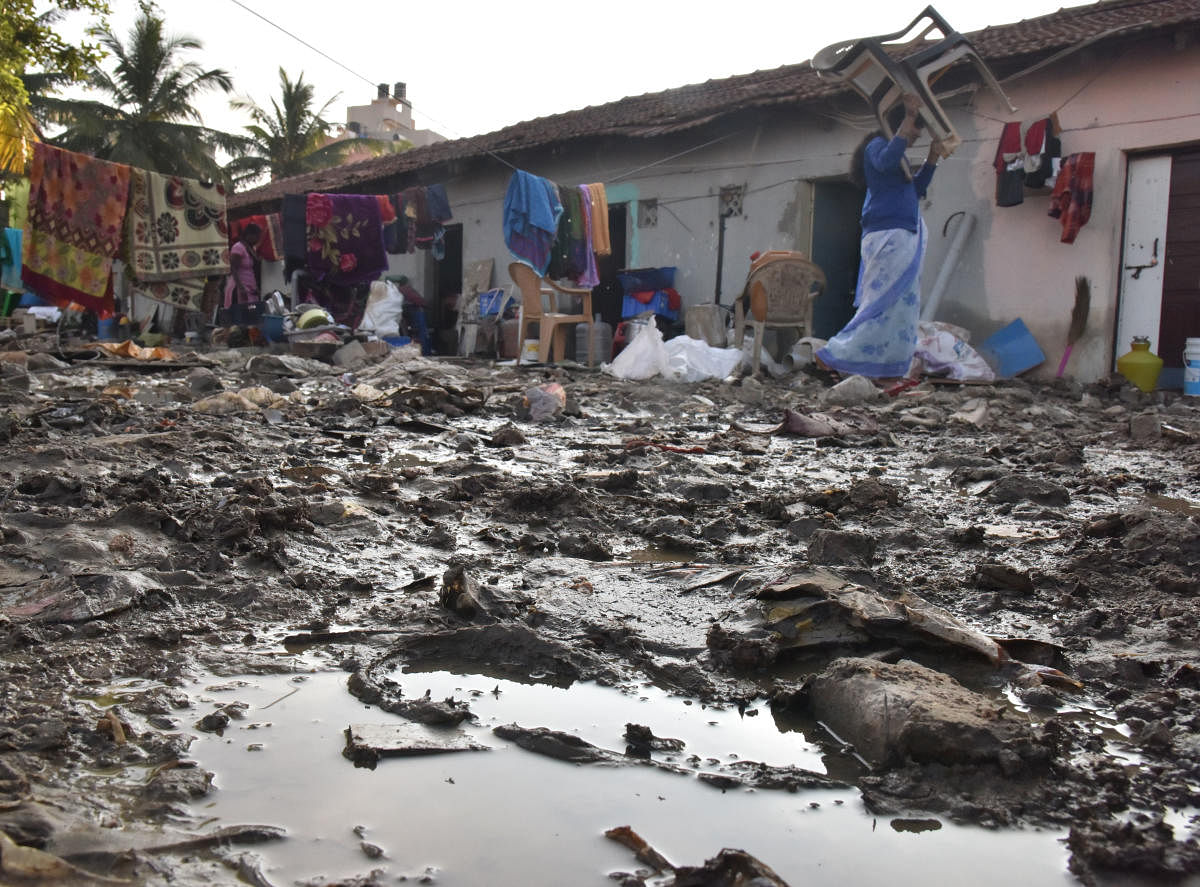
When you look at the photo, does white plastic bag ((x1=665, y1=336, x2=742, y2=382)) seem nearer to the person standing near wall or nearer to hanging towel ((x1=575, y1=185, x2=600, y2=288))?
the person standing near wall

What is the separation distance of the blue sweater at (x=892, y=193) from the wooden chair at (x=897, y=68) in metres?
A: 0.21

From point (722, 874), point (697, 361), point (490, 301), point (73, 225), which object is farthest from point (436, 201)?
point (722, 874)

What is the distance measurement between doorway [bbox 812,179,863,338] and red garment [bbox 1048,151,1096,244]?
246cm

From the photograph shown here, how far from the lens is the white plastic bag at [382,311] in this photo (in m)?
12.6

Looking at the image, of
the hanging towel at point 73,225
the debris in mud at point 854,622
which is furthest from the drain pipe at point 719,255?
the debris in mud at point 854,622

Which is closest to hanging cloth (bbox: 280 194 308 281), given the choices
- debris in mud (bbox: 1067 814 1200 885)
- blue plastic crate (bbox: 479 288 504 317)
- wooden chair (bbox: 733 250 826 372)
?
blue plastic crate (bbox: 479 288 504 317)

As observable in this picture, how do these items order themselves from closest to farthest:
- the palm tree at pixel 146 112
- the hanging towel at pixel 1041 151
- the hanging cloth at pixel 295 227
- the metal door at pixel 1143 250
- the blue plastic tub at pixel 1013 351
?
the metal door at pixel 1143 250
the hanging towel at pixel 1041 151
the blue plastic tub at pixel 1013 351
the hanging cloth at pixel 295 227
the palm tree at pixel 146 112

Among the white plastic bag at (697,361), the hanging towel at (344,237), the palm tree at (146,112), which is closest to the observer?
the white plastic bag at (697,361)

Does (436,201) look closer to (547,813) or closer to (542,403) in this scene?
(542,403)

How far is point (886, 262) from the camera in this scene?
7059 millimetres

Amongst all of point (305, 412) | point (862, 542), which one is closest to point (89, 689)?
point (862, 542)

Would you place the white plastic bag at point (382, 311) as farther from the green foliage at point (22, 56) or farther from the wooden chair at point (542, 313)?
the green foliage at point (22, 56)

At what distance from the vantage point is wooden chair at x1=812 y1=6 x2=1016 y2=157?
6.43 metres

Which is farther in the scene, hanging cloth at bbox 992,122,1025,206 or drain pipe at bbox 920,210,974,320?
drain pipe at bbox 920,210,974,320
